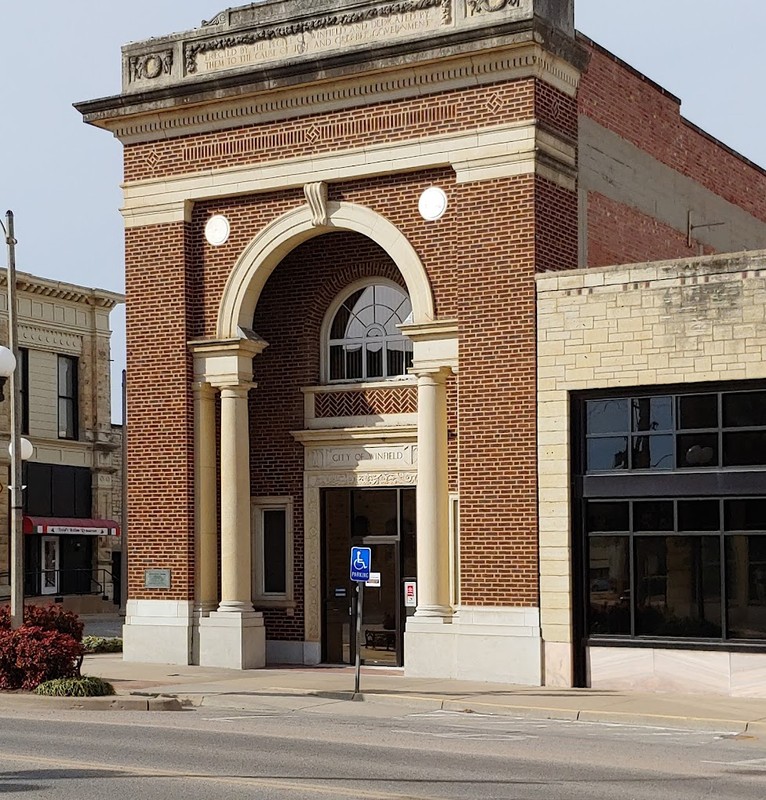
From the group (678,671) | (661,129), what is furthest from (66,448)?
(678,671)

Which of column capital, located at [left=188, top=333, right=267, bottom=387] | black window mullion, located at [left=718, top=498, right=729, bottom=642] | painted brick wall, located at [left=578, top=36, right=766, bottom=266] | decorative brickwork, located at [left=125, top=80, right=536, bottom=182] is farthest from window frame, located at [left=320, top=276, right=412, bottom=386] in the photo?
black window mullion, located at [left=718, top=498, right=729, bottom=642]

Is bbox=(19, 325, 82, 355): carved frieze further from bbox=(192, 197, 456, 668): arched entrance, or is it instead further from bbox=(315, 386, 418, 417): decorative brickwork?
bbox=(315, 386, 418, 417): decorative brickwork

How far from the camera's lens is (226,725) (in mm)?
18312

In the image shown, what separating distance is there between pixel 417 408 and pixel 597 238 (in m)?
4.19

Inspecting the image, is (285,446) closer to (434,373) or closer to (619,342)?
(434,373)

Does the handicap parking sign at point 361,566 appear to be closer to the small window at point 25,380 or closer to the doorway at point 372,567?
the doorway at point 372,567

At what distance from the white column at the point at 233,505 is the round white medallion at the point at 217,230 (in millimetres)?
2580

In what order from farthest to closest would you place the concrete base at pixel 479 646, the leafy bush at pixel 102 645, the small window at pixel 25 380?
the small window at pixel 25 380, the leafy bush at pixel 102 645, the concrete base at pixel 479 646

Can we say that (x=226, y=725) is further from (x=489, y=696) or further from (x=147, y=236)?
(x=147, y=236)

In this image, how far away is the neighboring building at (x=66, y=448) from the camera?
165 feet

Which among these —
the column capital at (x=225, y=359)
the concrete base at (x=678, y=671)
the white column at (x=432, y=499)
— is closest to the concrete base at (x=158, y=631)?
the column capital at (x=225, y=359)

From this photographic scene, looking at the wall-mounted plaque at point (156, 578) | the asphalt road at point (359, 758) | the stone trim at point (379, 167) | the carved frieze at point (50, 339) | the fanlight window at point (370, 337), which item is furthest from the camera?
the carved frieze at point (50, 339)

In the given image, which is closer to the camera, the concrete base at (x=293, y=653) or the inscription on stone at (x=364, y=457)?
the inscription on stone at (x=364, y=457)

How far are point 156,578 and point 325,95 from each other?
8751 mm
